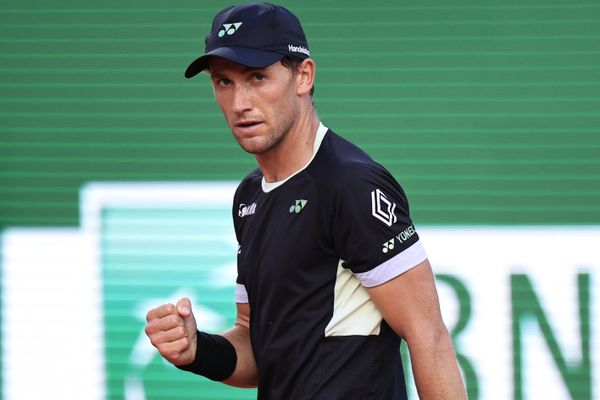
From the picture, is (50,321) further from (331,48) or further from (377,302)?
(377,302)

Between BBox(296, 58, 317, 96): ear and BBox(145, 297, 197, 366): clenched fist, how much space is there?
659 mm

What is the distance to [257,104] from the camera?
2912 millimetres

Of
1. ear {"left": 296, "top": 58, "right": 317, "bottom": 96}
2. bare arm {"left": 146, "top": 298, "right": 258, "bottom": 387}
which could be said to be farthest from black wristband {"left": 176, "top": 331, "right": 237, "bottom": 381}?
ear {"left": 296, "top": 58, "right": 317, "bottom": 96}

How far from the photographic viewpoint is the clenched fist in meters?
2.91

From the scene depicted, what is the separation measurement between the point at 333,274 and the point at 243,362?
1.81 feet

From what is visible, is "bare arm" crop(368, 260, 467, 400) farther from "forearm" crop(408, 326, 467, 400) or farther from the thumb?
the thumb

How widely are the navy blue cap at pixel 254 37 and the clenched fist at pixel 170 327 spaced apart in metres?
0.65

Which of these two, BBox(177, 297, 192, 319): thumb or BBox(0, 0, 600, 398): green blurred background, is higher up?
BBox(0, 0, 600, 398): green blurred background

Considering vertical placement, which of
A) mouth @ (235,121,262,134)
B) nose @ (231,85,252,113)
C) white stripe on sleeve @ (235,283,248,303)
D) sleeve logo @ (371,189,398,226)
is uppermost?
nose @ (231,85,252,113)

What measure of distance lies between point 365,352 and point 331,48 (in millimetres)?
2985

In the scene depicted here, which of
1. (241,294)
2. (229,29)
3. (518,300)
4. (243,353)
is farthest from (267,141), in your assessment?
(518,300)

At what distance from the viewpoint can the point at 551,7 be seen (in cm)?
544

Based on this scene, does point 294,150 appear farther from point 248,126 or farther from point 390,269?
point 390,269

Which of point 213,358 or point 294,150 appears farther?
point 213,358
